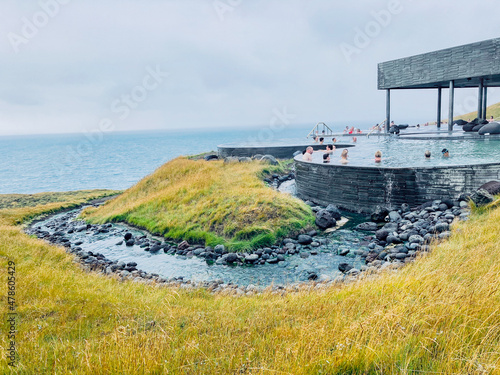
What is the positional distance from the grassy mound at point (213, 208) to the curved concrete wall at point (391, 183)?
1584mm

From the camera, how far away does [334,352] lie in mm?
3029

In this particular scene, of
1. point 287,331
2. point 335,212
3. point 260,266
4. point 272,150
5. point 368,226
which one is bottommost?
point 260,266

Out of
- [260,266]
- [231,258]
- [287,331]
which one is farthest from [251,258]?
[287,331]

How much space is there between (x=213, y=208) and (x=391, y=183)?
662cm

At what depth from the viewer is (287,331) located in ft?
12.4

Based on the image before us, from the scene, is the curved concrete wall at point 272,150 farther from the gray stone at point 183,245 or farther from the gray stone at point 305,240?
the gray stone at point 305,240

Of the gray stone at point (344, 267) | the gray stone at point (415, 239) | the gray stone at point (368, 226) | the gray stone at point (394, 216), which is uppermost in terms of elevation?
the gray stone at point (394, 216)

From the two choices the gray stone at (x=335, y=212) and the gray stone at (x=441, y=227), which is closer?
the gray stone at (x=441, y=227)

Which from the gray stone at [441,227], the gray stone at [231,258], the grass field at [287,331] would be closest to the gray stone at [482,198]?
the gray stone at [441,227]

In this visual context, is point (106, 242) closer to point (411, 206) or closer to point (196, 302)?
point (196, 302)

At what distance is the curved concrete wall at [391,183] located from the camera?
11.5m

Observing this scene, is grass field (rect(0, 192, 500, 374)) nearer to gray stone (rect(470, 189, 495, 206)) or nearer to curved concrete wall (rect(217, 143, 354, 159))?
gray stone (rect(470, 189, 495, 206))

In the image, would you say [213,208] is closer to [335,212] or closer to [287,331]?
[335,212]

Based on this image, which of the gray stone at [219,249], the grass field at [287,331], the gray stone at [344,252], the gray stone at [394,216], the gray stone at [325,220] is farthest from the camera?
the gray stone at [325,220]
